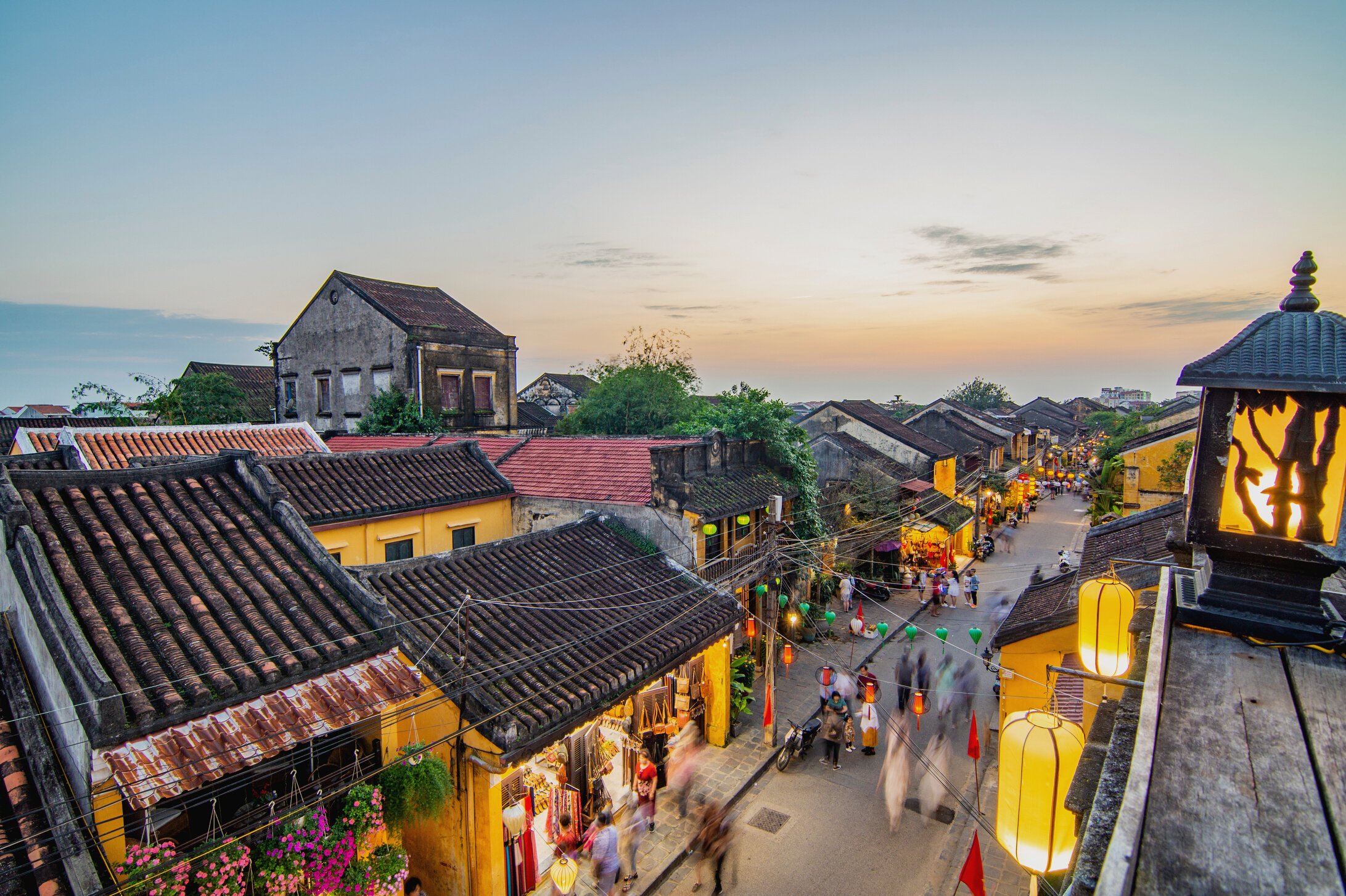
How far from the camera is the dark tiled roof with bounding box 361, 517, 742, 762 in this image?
27.8 ft

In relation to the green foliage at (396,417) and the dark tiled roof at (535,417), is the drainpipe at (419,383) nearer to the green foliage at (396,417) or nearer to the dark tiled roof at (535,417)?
the green foliage at (396,417)

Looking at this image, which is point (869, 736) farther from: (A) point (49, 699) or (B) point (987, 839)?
(A) point (49, 699)

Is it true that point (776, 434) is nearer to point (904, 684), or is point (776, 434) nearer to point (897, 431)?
point (904, 684)

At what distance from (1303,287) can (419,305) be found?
1081 inches

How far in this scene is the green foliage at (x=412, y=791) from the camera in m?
6.67

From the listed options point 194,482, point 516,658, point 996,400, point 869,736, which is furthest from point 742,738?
point 996,400

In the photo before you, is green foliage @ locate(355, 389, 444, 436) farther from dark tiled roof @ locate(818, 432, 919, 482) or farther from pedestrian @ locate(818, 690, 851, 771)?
pedestrian @ locate(818, 690, 851, 771)

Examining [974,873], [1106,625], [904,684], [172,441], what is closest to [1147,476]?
[904,684]

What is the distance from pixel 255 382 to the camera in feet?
112

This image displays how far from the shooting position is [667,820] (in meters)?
11.3

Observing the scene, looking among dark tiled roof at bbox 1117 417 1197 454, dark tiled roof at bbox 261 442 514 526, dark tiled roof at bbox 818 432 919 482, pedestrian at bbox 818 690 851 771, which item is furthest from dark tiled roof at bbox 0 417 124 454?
dark tiled roof at bbox 1117 417 1197 454

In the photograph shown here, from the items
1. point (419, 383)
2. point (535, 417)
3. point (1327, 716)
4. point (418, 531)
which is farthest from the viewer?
point (535, 417)

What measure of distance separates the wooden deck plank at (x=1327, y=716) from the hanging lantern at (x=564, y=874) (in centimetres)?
860

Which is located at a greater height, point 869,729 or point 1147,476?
point 1147,476
